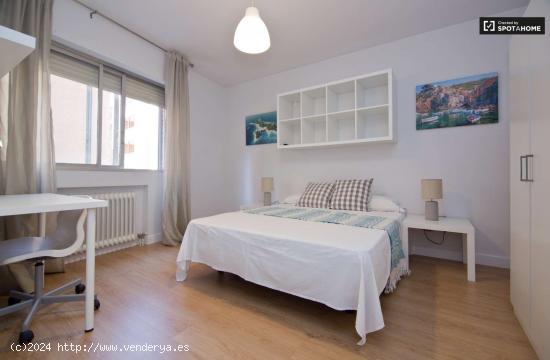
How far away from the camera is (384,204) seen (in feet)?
8.63

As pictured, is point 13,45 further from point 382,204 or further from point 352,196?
point 382,204

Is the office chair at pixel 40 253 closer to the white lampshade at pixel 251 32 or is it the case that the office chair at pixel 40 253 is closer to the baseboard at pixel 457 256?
the white lampshade at pixel 251 32

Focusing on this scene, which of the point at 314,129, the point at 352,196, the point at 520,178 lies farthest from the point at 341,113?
the point at 520,178

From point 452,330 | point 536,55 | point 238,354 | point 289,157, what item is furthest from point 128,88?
point 452,330

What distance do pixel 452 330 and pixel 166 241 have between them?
304cm

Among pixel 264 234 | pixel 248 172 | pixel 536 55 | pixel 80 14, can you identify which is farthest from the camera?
pixel 248 172

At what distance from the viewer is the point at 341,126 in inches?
129

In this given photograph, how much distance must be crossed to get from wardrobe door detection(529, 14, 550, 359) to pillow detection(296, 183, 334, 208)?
1.74m

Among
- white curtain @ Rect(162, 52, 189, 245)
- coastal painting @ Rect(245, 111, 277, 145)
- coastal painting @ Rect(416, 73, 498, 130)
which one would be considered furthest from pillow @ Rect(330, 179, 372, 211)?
white curtain @ Rect(162, 52, 189, 245)

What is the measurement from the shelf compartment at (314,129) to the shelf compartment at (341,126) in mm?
125

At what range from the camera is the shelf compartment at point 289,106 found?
340 centimetres

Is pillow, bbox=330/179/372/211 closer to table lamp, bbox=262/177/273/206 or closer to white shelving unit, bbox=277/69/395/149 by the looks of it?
white shelving unit, bbox=277/69/395/149

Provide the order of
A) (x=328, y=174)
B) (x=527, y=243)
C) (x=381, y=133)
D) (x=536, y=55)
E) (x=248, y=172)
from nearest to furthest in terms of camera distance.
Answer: (x=536, y=55) < (x=527, y=243) < (x=381, y=133) < (x=328, y=174) < (x=248, y=172)

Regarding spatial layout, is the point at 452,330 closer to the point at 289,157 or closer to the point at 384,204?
the point at 384,204
